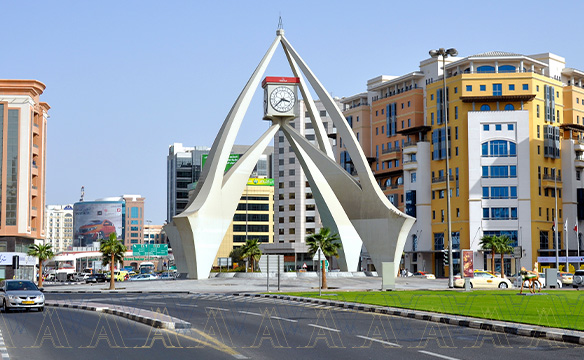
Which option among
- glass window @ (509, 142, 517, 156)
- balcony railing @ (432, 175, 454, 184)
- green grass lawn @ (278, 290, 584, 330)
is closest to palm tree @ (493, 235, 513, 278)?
glass window @ (509, 142, 517, 156)

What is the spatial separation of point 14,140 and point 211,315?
67.1 m

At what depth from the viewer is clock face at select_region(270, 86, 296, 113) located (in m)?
75.3

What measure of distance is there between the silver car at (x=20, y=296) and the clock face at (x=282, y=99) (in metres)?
46.5

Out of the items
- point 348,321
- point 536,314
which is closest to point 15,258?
point 348,321

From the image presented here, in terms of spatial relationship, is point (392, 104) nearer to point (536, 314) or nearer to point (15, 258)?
point (15, 258)

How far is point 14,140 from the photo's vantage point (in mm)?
86812

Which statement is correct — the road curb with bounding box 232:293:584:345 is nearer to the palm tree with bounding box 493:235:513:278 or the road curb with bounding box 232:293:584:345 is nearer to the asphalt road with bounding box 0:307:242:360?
the asphalt road with bounding box 0:307:242:360

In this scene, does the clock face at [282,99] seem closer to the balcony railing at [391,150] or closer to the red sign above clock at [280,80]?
the red sign above clock at [280,80]

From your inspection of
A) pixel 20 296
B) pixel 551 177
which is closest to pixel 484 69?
pixel 551 177

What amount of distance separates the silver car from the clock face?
46.5 metres

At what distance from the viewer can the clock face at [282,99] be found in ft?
247

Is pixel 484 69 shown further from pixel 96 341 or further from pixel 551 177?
pixel 96 341

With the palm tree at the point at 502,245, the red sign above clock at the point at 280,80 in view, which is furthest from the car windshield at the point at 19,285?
the palm tree at the point at 502,245

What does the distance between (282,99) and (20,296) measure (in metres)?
48.5
